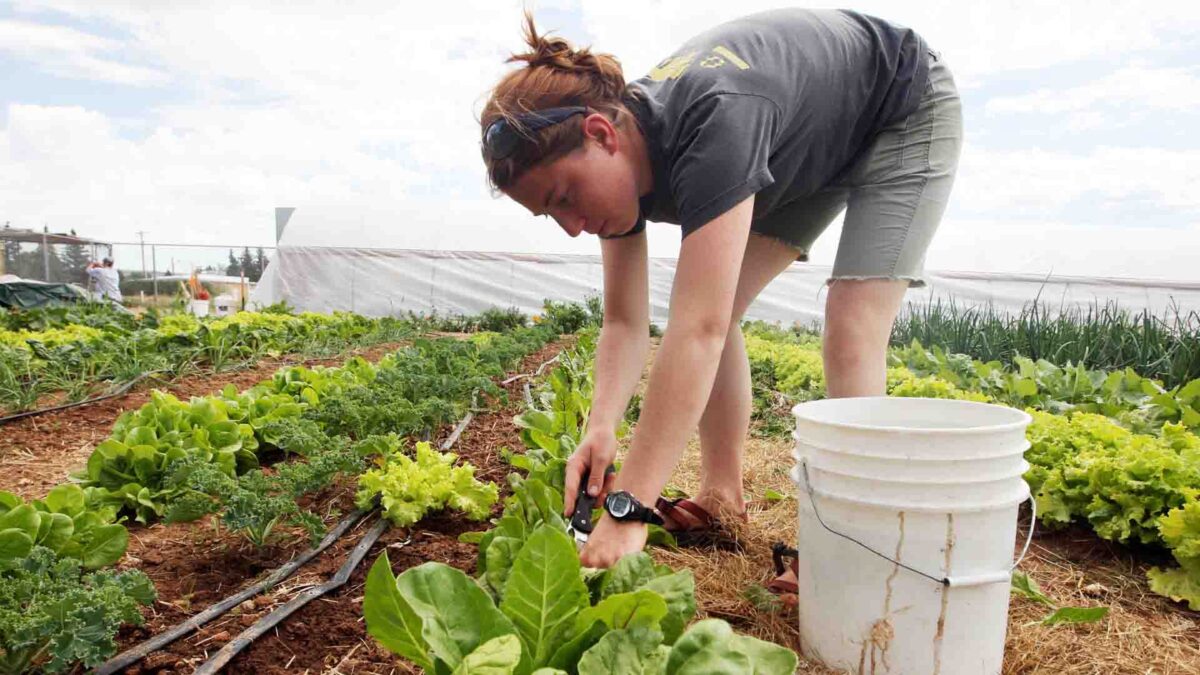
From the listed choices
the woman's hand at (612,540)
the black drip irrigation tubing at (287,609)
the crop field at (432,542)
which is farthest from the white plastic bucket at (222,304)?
the woman's hand at (612,540)

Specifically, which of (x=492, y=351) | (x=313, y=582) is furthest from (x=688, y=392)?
(x=492, y=351)

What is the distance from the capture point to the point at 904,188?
2150 mm

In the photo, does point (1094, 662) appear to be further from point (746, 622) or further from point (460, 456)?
point (460, 456)

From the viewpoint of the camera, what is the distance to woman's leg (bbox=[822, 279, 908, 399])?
6.81 ft

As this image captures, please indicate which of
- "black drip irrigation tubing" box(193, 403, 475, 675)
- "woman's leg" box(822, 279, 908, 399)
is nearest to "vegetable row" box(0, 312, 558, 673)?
"black drip irrigation tubing" box(193, 403, 475, 675)

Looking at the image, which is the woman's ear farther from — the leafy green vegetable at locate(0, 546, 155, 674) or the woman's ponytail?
the leafy green vegetable at locate(0, 546, 155, 674)

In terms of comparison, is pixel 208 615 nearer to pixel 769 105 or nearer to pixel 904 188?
pixel 769 105

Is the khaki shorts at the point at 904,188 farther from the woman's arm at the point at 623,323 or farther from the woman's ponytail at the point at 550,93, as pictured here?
the woman's ponytail at the point at 550,93

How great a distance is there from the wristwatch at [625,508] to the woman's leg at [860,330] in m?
0.85

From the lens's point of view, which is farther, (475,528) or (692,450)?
(692,450)

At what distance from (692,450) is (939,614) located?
2443mm

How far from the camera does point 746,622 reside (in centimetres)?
198

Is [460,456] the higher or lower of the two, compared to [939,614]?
lower

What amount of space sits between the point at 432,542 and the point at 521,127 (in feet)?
4.03
